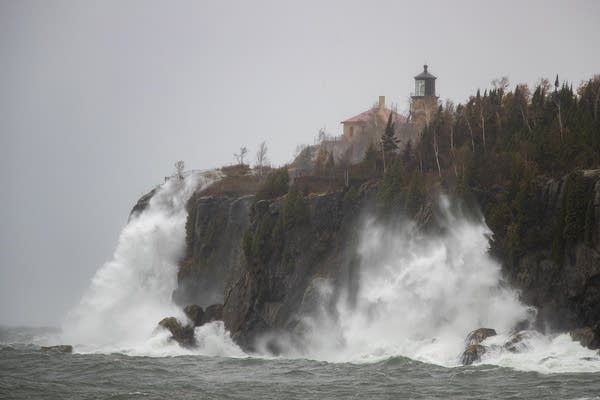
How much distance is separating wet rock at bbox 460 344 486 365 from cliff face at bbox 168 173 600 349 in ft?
16.5

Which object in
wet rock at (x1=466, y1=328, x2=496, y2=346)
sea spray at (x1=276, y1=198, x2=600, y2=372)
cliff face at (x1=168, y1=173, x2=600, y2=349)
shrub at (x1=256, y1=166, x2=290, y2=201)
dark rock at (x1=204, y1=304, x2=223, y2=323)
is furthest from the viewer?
shrub at (x1=256, y1=166, x2=290, y2=201)

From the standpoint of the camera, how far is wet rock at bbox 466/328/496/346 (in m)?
62.6

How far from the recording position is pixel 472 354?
60469 mm

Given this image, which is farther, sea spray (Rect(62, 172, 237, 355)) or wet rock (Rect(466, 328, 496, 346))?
sea spray (Rect(62, 172, 237, 355))

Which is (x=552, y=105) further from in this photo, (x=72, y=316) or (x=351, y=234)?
(x=72, y=316)

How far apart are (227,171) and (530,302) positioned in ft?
140

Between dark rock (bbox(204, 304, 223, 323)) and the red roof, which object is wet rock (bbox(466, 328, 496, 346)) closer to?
dark rock (bbox(204, 304, 223, 323))

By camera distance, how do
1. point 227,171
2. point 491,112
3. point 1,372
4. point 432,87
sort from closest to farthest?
1. point 1,372
2. point 491,112
3. point 227,171
4. point 432,87

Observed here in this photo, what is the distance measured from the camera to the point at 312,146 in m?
116

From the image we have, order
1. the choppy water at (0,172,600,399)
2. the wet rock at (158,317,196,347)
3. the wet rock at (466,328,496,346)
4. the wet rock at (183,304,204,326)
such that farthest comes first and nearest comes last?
the wet rock at (183,304,204,326)
the wet rock at (158,317,196,347)
the wet rock at (466,328,496,346)
the choppy water at (0,172,600,399)

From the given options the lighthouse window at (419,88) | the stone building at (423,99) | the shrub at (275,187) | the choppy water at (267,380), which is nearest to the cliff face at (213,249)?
the shrub at (275,187)

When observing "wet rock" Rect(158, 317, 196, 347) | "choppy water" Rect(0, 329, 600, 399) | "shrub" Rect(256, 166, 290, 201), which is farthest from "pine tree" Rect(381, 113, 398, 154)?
"choppy water" Rect(0, 329, 600, 399)

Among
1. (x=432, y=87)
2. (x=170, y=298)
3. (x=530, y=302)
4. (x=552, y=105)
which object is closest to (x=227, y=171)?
(x=170, y=298)

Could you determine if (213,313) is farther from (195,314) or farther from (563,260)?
(563,260)
